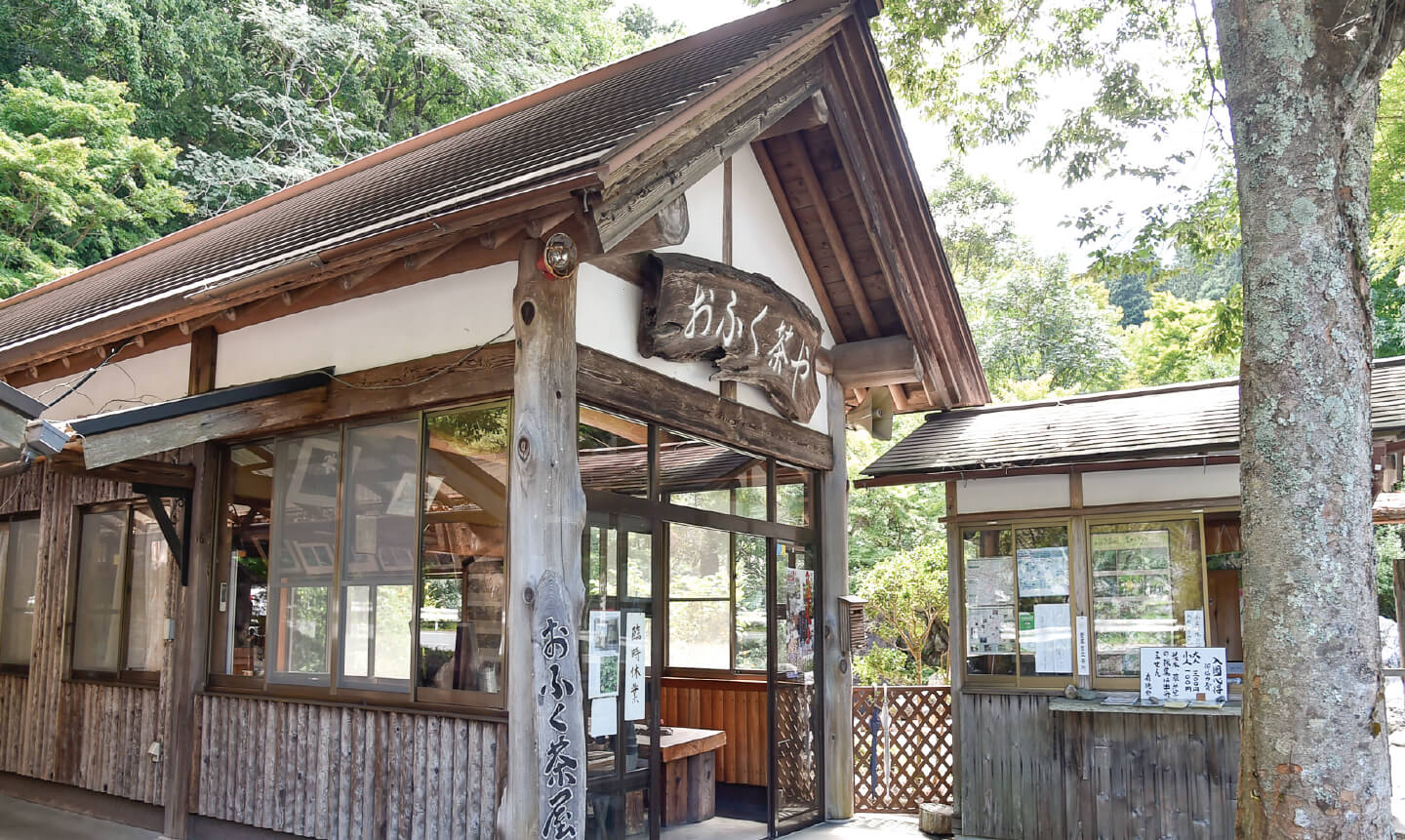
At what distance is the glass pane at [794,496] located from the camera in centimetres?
857

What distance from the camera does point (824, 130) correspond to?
8188 mm

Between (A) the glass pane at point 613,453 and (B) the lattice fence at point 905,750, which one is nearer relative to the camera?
(A) the glass pane at point 613,453

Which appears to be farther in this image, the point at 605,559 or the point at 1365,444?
the point at 605,559

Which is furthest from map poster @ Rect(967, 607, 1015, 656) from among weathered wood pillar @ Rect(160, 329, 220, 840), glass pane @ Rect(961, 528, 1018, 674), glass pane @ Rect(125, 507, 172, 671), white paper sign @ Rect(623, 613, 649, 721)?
glass pane @ Rect(125, 507, 172, 671)

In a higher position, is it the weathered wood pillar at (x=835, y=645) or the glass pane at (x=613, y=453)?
the glass pane at (x=613, y=453)

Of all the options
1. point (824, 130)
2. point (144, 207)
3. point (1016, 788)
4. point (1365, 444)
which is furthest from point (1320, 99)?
point (144, 207)

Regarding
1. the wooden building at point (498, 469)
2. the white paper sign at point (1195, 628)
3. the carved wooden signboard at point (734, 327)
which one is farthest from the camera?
the white paper sign at point (1195, 628)

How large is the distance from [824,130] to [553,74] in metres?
18.2

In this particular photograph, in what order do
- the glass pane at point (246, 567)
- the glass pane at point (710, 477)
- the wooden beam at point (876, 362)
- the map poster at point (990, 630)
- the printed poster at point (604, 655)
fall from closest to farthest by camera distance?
the printed poster at point (604, 655)
the glass pane at point (710, 477)
the glass pane at point (246, 567)
the map poster at point (990, 630)
the wooden beam at point (876, 362)

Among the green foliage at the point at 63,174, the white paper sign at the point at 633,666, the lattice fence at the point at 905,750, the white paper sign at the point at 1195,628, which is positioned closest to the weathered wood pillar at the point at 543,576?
the white paper sign at the point at 633,666

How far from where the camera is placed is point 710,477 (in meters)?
7.61

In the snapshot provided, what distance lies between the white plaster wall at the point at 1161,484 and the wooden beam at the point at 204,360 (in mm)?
6858

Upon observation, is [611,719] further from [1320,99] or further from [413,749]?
[1320,99]

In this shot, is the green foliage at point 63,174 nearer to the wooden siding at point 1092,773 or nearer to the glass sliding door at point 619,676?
the glass sliding door at point 619,676
